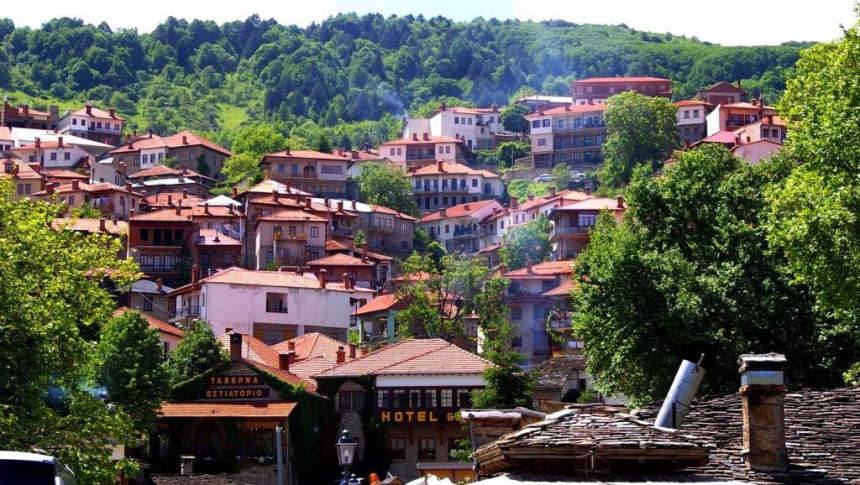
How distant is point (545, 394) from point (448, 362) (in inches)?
215

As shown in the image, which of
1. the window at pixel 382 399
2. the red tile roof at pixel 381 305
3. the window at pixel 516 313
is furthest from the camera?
the window at pixel 516 313

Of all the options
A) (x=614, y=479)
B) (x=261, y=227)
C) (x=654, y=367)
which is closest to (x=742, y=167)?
(x=654, y=367)

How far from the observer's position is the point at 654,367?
4750cm

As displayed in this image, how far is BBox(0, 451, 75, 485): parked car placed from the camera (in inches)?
784

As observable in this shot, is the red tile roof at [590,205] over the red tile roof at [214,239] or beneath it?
over

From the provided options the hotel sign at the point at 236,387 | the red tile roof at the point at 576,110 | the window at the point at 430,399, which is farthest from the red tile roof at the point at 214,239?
the red tile roof at the point at 576,110

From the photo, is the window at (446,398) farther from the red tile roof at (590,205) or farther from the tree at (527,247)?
the tree at (527,247)

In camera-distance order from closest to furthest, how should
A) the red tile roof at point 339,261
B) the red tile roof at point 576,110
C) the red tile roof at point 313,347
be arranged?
the red tile roof at point 313,347, the red tile roof at point 339,261, the red tile roof at point 576,110

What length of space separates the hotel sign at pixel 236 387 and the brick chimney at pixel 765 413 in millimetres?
54023

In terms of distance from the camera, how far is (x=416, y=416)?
247 feet

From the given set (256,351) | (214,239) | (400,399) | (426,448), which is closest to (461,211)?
(214,239)

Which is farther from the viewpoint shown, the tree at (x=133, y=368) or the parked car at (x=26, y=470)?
the tree at (x=133, y=368)

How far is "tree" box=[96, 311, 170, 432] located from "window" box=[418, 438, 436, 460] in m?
11.8

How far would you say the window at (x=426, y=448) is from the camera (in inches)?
2958
